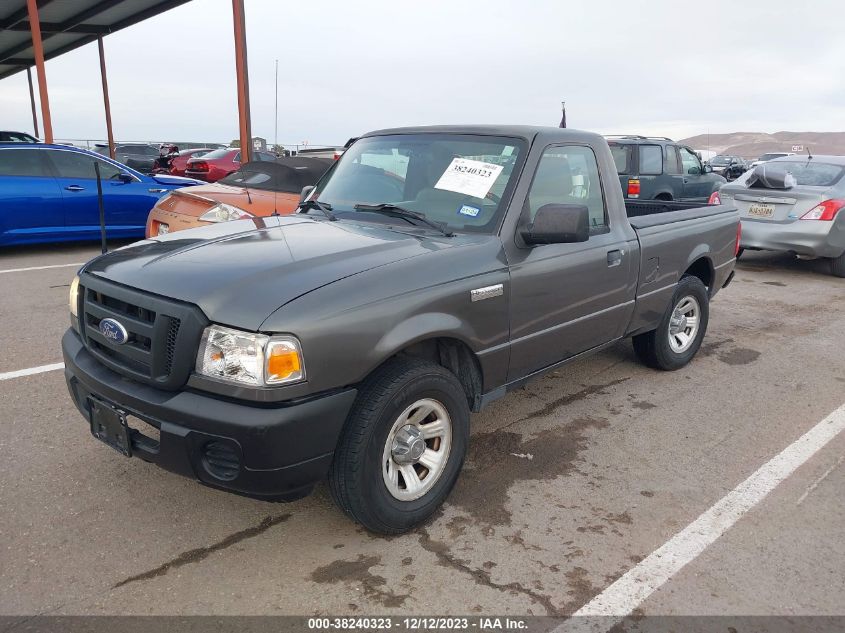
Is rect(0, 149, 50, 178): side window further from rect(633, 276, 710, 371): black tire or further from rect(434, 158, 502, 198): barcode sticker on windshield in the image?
rect(633, 276, 710, 371): black tire

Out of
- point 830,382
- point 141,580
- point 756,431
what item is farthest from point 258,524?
point 830,382

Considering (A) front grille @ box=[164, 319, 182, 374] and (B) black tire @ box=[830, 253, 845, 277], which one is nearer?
(A) front grille @ box=[164, 319, 182, 374]

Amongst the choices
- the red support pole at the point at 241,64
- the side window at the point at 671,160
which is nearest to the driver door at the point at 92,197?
the red support pole at the point at 241,64

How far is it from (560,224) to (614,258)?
37.1 inches

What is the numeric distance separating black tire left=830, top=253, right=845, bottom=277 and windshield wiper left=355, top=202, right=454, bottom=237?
8179 millimetres

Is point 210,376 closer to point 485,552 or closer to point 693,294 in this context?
point 485,552

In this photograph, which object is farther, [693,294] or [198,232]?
[693,294]

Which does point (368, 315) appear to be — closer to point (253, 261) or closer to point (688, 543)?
point (253, 261)

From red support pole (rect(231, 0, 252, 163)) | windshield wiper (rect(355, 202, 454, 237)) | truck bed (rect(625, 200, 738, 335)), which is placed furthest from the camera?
red support pole (rect(231, 0, 252, 163))

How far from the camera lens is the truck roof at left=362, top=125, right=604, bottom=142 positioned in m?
3.72

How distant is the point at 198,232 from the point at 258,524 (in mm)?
1524

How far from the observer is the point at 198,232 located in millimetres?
3531

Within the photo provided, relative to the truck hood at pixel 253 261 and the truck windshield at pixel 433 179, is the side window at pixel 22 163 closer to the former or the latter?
the truck windshield at pixel 433 179

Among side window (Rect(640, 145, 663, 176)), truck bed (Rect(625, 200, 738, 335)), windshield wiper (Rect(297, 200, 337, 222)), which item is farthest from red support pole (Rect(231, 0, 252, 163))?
windshield wiper (Rect(297, 200, 337, 222))
